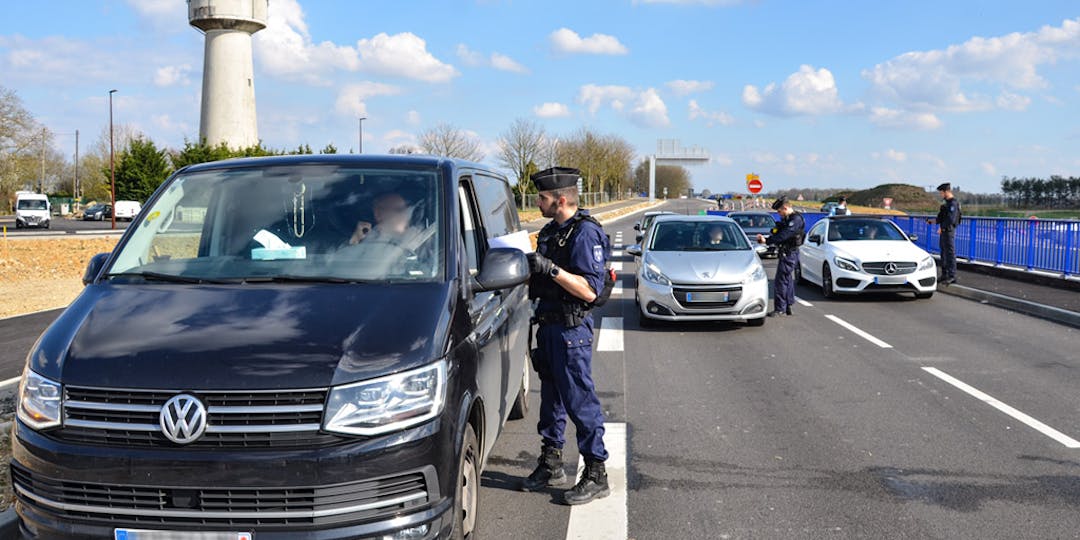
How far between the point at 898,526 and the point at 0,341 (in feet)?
35.2

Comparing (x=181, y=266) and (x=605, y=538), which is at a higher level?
(x=181, y=266)

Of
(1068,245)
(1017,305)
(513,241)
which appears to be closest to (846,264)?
(1017,305)

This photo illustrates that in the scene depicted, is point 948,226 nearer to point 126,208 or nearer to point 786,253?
point 786,253

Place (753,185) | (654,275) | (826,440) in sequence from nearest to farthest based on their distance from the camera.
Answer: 1. (826,440)
2. (654,275)
3. (753,185)

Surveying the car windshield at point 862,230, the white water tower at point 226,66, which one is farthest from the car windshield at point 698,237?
the white water tower at point 226,66

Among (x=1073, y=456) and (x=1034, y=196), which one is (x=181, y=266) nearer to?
(x=1073, y=456)

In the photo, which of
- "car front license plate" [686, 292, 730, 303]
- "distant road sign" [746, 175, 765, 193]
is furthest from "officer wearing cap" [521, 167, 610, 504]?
"distant road sign" [746, 175, 765, 193]

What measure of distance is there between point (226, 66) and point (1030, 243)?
48.7 meters

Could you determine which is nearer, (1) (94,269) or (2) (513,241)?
(1) (94,269)

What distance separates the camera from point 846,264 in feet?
47.4

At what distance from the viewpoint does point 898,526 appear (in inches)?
167

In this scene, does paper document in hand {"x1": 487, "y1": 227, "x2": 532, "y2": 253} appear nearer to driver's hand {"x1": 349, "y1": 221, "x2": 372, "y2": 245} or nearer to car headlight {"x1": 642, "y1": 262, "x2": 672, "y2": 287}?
driver's hand {"x1": 349, "y1": 221, "x2": 372, "y2": 245}

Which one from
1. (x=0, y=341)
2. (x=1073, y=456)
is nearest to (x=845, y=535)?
(x=1073, y=456)

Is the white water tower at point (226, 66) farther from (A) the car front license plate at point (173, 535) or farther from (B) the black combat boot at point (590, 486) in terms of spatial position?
(A) the car front license plate at point (173, 535)
